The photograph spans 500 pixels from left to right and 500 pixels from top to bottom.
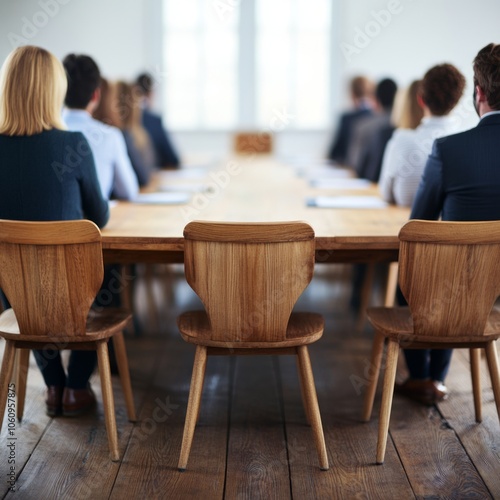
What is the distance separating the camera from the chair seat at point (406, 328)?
7.50 ft

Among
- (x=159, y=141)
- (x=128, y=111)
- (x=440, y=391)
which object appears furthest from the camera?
(x=159, y=141)

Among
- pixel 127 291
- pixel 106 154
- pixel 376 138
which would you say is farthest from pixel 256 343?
pixel 376 138

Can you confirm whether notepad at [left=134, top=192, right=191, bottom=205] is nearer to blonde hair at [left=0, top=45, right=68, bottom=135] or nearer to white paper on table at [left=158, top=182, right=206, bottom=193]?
white paper on table at [left=158, top=182, right=206, bottom=193]

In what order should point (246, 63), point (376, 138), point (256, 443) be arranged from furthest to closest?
point (246, 63) < point (376, 138) < point (256, 443)

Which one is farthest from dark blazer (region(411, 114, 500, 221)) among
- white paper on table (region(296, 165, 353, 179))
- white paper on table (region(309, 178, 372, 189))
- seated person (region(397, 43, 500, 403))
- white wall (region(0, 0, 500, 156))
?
white wall (region(0, 0, 500, 156))

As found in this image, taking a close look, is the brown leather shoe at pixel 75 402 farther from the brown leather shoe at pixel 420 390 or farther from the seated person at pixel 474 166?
the seated person at pixel 474 166

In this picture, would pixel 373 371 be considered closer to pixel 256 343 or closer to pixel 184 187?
pixel 256 343

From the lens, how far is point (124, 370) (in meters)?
2.58

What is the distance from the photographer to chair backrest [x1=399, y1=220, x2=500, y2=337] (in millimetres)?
2143

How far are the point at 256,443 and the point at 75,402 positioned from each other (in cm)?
71

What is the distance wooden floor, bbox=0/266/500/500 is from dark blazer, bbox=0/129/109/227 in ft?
2.59

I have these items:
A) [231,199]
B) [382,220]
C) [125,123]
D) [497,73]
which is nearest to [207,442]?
[382,220]

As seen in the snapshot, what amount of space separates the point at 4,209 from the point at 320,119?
270 inches

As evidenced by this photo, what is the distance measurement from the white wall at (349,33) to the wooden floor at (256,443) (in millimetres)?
6026
